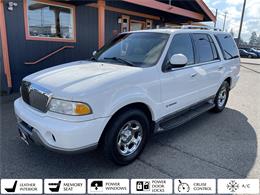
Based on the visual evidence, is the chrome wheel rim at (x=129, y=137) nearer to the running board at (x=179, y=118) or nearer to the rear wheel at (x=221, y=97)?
the running board at (x=179, y=118)

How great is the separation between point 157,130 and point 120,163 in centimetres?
83

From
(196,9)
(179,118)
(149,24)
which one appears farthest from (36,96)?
(196,9)

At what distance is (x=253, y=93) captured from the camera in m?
8.06

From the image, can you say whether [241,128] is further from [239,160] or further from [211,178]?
[211,178]

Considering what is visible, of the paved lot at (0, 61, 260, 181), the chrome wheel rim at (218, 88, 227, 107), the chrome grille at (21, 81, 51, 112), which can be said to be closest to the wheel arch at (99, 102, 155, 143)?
the paved lot at (0, 61, 260, 181)

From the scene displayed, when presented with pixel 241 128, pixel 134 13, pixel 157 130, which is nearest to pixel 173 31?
pixel 157 130

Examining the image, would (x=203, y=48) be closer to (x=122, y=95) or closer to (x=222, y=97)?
(x=222, y=97)

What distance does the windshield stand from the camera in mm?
3424

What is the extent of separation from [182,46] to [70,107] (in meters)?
2.36

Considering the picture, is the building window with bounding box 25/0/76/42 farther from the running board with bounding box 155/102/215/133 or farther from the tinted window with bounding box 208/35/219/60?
the running board with bounding box 155/102/215/133

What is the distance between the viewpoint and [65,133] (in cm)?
241

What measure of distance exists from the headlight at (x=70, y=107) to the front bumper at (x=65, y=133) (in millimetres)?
106

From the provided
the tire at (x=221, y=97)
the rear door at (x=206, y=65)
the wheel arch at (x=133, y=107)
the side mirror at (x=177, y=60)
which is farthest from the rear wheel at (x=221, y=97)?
the wheel arch at (x=133, y=107)

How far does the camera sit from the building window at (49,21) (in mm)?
7227
